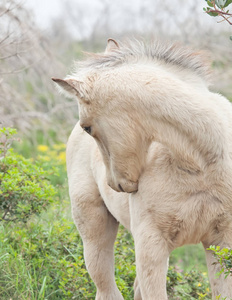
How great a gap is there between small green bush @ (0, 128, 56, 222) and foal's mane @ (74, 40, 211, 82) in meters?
1.50

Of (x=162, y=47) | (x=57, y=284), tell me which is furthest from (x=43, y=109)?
(x=162, y=47)

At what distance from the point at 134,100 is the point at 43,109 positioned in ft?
30.2

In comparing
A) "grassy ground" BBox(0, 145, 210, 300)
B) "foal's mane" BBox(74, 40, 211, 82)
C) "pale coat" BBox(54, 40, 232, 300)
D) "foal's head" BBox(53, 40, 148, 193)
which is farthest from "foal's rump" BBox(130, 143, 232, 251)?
"grassy ground" BBox(0, 145, 210, 300)

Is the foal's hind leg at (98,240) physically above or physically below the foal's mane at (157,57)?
below

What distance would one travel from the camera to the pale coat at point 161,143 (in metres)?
3.54

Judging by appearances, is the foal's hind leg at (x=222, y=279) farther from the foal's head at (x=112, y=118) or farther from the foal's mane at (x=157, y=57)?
the foal's mane at (x=157, y=57)

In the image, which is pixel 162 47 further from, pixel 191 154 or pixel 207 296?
pixel 207 296

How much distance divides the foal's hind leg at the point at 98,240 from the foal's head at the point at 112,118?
1071 mm

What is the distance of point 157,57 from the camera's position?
12.5ft

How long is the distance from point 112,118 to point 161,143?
0.34 m

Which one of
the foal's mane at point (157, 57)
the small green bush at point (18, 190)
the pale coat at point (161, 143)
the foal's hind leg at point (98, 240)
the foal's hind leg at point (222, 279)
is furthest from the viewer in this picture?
the small green bush at point (18, 190)

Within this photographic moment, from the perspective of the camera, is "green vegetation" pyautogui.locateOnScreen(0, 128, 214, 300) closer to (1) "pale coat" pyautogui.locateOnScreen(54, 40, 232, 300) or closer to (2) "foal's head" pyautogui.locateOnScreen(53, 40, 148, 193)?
(1) "pale coat" pyautogui.locateOnScreen(54, 40, 232, 300)

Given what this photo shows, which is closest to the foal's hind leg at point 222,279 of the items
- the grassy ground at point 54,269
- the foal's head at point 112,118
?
the foal's head at point 112,118

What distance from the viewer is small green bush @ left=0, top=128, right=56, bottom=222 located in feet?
16.7
